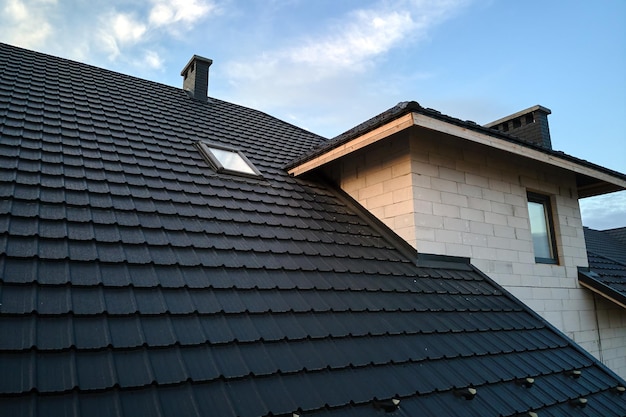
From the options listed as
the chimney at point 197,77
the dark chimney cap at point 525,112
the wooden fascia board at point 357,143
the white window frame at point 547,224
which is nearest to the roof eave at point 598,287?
the white window frame at point 547,224

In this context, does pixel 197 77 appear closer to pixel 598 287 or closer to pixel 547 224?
pixel 547 224

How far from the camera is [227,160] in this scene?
5.57 metres

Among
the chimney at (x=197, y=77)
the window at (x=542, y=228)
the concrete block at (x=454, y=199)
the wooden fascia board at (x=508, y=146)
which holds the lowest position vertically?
the window at (x=542, y=228)

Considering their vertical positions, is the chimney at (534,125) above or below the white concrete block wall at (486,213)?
above

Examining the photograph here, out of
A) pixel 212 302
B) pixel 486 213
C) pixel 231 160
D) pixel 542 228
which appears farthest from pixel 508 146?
pixel 212 302

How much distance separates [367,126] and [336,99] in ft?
41.5

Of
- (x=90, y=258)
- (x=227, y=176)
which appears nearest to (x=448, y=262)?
(x=227, y=176)

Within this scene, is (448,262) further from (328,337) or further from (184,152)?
(184,152)

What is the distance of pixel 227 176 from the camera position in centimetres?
512

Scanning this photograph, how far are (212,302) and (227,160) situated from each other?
3.16 m

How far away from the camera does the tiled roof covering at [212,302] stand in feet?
6.82

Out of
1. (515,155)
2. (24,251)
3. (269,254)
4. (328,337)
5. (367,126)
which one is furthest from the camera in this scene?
(515,155)

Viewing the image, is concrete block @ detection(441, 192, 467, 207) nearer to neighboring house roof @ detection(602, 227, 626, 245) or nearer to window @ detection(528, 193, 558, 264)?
window @ detection(528, 193, 558, 264)

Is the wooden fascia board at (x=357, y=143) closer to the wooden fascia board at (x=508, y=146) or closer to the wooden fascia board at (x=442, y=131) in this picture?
the wooden fascia board at (x=442, y=131)
